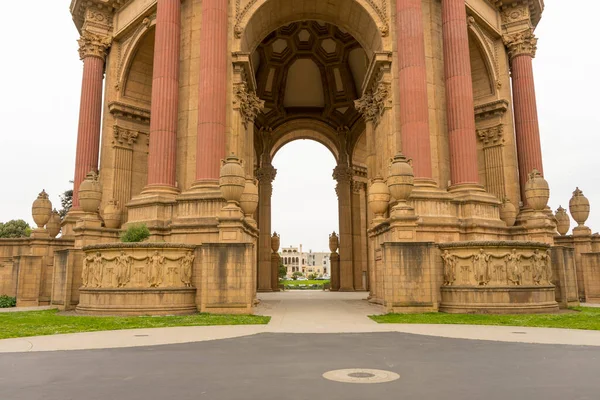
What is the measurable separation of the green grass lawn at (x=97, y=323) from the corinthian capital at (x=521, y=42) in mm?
25448

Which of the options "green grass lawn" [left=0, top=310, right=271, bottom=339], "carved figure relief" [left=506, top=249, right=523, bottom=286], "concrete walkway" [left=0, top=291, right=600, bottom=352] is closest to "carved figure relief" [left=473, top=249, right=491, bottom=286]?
"carved figure relief" [left=506, top=249, right=523, bottom=286]

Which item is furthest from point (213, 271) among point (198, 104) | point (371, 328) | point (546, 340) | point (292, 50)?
point (292, 50)

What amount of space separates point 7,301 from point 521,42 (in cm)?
3384

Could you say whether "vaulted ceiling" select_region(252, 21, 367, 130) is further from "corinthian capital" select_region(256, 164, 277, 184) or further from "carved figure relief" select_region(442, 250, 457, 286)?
"carved figure relief" select_region(442, 250, 457, 286)

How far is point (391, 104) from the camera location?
78.6ft

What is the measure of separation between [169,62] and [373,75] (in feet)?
35.4

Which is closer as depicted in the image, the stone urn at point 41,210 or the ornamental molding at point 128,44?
the stone urn at point 41,210

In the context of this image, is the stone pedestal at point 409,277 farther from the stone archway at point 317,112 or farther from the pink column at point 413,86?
the stone archway at point 317,112

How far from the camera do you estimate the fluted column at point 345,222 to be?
43.2 meters

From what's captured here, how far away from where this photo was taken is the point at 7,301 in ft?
79.9

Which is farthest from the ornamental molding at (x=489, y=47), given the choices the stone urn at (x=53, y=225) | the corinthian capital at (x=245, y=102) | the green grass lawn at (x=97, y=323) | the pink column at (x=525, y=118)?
the stone urn at (x=53, y=225)

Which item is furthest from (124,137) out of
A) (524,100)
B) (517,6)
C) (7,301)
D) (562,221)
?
(562,221)

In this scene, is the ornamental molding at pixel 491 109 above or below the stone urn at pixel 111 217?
above

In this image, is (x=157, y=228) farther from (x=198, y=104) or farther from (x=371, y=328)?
(x=371, y=328)
